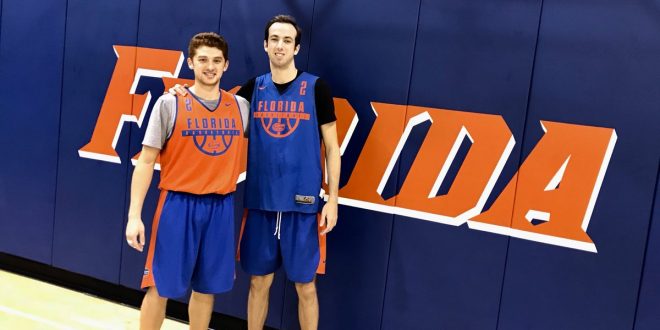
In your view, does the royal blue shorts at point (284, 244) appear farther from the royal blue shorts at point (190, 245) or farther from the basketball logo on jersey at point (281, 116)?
the basketball logo on jersey at point (281, 116)

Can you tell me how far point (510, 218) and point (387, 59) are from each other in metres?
0.92

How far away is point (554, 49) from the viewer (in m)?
2.22

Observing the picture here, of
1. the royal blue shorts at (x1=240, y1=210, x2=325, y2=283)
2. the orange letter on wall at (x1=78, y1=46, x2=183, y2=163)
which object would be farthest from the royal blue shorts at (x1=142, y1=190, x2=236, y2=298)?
the orange letter on wall at (x1=78, y1=46, x2=183, y2=163)

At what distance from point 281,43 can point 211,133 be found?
1.56 ft

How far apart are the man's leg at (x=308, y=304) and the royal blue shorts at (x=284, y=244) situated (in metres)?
0.07

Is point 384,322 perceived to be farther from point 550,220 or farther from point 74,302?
point 74,302

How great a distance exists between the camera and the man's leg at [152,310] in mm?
2182

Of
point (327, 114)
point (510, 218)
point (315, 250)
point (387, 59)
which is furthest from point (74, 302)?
point (510, 218)

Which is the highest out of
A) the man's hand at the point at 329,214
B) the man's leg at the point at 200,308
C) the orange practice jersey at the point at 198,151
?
the orange practice jersey at the point at 198,151

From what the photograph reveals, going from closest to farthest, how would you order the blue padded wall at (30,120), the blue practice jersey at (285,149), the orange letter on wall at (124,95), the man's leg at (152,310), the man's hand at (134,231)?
the man's hand at (134,231) < the man's leg at (152,310) < the blue practice jersey at (285,149) < the orange letter on wall at (124,95) < the blue padded wall at (30,120)

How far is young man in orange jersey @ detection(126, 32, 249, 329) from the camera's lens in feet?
6.84

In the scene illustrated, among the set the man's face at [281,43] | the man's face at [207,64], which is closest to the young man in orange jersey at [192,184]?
the man's face at [207,64]

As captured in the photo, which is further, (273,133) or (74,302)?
(74,302)

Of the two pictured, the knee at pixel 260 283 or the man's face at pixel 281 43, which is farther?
the knee at pixel 260 283
